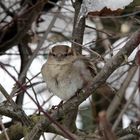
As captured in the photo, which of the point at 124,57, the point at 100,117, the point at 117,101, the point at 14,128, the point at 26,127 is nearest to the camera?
the point at 100,117

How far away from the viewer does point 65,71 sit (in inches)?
92.1

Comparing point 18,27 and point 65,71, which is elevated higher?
point 18,27

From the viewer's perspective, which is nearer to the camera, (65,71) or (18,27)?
(65,71)

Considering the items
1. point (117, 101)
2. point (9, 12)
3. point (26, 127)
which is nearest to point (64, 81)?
point (26, 127)

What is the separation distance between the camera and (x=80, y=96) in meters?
1.68

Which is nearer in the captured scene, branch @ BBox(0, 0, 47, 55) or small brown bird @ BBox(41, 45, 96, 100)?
small brown bird @ BBox(41, 45, 96, 100)

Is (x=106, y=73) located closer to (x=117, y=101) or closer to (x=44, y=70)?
(x=44, y=70)

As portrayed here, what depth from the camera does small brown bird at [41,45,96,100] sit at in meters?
2.28

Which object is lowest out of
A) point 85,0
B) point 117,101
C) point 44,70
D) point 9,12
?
point 117,101

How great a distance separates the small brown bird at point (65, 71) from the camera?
2.28 m

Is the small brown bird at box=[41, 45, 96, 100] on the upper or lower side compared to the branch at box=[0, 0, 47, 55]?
lower

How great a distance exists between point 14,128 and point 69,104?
80 centimetres

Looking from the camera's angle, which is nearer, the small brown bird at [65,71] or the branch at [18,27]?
the small brown bird at [65,71]

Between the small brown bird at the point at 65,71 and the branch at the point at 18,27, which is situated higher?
the branch at the point at 18,27
